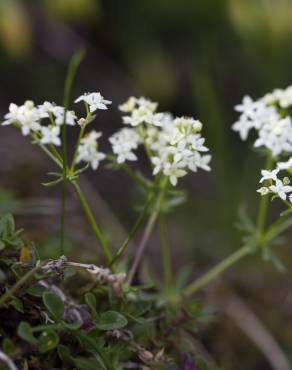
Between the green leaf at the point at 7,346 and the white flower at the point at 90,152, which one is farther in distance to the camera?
the white flower at the point at 90,152

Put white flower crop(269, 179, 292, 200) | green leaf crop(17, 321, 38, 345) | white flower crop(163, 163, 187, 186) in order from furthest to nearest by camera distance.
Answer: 1. white flower crop(163, 163, 187, 186)
2. white flower crop(269, 179, 292, 200)
3. green leaf crop(17, 321, 38, 345)

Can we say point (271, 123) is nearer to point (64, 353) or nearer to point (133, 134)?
point (133, 134)

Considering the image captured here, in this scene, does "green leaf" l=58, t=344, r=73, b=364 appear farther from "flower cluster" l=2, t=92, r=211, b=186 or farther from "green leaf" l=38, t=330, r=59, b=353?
"flower cluster" l=2, t=92, r=211, b=186

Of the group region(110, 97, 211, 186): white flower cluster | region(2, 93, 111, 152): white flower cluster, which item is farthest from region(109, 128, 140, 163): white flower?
region(2, 93, 111, 152): white flower cluster

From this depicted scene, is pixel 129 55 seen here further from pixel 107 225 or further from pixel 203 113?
pixel 107 225

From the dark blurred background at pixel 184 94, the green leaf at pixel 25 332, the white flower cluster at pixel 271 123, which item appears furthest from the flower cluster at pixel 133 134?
the dark blurred background at pixel 184 94

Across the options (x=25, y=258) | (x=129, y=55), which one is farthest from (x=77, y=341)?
(x=129, y=55)

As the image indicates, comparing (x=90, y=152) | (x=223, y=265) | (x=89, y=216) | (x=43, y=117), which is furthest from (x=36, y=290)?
(x=223, y=265)

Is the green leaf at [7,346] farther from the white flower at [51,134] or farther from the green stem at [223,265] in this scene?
the green stem at [223,265]
